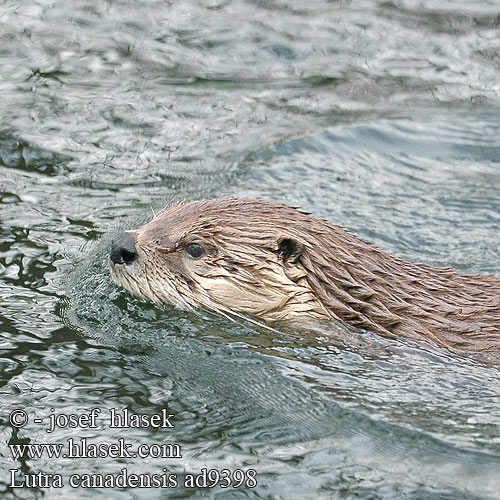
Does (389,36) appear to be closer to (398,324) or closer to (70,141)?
(70,141)

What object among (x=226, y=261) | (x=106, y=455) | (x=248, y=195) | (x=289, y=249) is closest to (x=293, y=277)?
(x=289, y=249)

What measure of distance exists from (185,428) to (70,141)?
426 cm

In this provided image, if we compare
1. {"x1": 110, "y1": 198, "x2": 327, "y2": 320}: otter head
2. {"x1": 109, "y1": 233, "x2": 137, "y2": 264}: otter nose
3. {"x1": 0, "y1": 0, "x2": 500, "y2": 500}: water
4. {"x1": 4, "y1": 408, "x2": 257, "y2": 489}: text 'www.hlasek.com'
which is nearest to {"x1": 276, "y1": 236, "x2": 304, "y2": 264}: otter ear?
{"x1": 110, "y1": 198, "x2": 327, "y2": 320}: otter head

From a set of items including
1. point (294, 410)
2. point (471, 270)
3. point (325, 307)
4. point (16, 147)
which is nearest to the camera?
point (294, 410)

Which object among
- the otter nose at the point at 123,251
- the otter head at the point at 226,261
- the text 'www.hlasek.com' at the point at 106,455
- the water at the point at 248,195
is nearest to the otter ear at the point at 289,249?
the otter head at the point at 226,261

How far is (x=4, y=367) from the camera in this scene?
206 inches

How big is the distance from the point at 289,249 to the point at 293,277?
0.55 ft

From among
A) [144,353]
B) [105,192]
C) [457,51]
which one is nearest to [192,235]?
[144,353]

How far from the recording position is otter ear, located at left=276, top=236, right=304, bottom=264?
5270mm

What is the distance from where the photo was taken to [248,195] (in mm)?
7730

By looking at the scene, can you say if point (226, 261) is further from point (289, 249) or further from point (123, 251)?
point (123, 251)

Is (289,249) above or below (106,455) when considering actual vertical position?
above

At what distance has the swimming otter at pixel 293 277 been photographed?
5258 millimetres

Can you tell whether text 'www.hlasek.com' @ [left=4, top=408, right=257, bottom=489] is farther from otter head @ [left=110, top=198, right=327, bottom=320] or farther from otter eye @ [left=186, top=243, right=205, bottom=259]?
otter eye @ [left=186, top=243, right=205, bottom=259]
